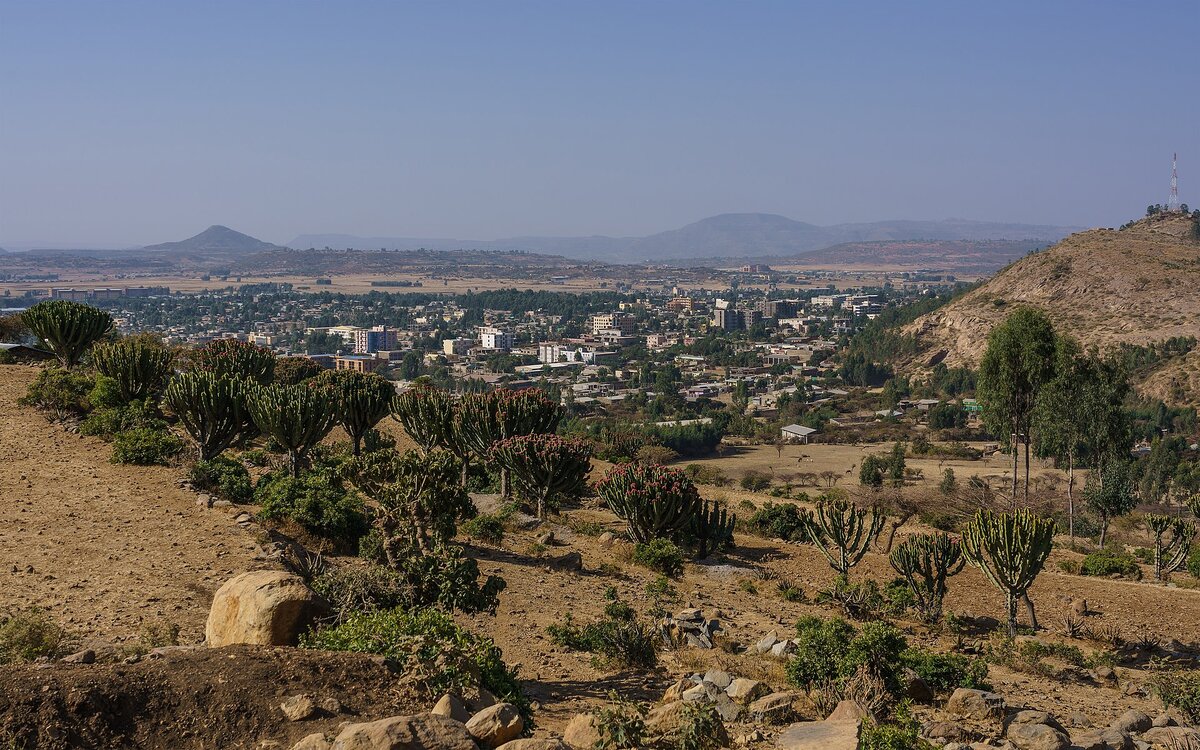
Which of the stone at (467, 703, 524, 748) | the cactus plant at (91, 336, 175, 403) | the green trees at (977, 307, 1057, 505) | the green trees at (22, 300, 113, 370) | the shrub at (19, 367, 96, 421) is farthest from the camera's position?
the green trees at (977, 307, 1057, 505)

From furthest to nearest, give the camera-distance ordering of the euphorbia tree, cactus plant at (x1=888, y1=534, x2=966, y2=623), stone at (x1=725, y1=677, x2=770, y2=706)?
the euphorbia tree < cactus plant at (x1=888, y1=534, x2=966, y2=623) < stone at (x1=725, y1=677, x2=770, y2=706)

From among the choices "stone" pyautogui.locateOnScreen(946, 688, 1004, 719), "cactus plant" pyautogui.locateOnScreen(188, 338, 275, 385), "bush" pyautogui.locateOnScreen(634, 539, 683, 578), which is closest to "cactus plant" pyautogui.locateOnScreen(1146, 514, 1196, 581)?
"bush" pyautogui.locateOnScreen(634, 539, 683, 578)

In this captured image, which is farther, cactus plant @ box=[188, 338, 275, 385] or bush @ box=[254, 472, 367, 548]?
cactus plant @ box=[188, 338, 275, 385]

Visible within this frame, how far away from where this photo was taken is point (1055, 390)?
94.2 feet

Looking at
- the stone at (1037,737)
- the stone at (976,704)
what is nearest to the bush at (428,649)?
the stone at (1037,737)

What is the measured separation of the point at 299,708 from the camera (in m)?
7.53

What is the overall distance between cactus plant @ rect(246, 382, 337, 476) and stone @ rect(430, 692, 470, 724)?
11.3m

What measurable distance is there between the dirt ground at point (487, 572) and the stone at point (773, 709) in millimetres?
1185

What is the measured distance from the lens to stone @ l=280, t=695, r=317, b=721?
7.50 m

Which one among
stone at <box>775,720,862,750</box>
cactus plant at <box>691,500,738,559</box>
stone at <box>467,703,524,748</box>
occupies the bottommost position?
cactus plant at <box>691,500,738,559</box>

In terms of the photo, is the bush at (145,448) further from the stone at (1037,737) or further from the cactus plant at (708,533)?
the stone at (1037,737)

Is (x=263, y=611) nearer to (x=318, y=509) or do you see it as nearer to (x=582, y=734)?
(x=582, y=734)

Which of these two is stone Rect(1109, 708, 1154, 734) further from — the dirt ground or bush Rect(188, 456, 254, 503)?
bush Rect(188, 456, 254, 503)

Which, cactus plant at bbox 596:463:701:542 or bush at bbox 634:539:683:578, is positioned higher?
cactus plant at bbox 596:463:701:542
